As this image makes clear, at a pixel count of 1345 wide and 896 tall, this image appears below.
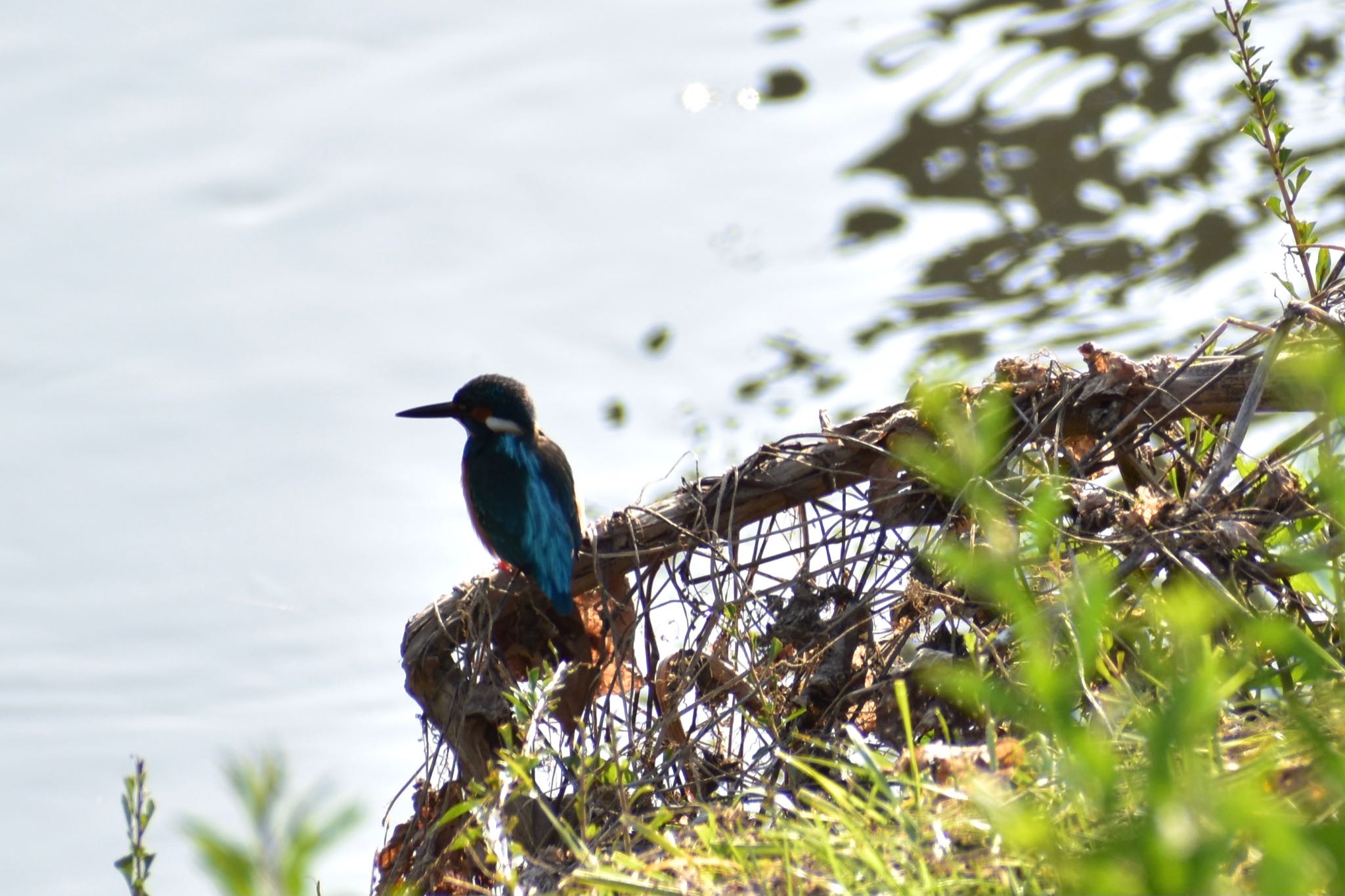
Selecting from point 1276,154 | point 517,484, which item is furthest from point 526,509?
point 1276,154

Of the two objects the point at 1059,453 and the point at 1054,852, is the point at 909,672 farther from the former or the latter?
the point at 1054,852

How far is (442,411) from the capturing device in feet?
14.0

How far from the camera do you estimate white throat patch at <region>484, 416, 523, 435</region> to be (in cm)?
404

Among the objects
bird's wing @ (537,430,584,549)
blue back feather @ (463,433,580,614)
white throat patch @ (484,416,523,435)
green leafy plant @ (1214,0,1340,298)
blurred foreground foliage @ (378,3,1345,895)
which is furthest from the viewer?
white throat patch @ (484,416,523,435)

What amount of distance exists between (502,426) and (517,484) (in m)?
0.34

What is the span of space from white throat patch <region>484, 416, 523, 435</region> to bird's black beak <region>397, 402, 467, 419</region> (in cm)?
14

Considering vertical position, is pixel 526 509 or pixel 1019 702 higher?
pixel 526 509

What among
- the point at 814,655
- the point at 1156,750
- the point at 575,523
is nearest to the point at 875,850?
the point at 1156,750

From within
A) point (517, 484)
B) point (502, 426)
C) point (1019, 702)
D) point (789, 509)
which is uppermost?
point (502, 426)

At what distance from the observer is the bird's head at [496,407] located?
4062 mm

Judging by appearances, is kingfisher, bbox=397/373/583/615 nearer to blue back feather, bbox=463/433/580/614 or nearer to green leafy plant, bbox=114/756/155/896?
blue back feather, bbox=463/433/580/614

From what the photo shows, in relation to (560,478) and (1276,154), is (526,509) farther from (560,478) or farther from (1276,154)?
(1276,154)

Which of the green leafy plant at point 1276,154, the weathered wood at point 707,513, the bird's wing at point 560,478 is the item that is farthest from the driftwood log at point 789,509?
the bird's wing at point 560,478

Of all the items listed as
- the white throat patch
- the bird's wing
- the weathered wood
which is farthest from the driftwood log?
the white throat patch
